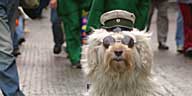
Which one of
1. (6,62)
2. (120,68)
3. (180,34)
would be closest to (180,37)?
(180,34)

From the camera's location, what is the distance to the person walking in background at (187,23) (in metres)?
10.2

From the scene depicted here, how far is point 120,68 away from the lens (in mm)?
4562

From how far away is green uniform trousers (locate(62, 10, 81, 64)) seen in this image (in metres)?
9.00

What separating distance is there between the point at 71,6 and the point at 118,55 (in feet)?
14.7

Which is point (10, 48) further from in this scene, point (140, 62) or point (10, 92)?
point (140, 62)

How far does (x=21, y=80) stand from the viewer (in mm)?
8258

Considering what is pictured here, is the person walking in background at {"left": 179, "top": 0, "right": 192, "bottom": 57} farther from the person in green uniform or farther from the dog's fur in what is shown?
the dog's fur

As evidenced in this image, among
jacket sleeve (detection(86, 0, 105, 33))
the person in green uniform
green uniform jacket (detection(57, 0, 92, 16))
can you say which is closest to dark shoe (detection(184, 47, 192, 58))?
the person in green uniform

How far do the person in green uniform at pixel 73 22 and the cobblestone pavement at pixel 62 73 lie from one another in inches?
11.0

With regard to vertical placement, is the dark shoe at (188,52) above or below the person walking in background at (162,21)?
below

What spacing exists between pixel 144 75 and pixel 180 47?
20.4 ft

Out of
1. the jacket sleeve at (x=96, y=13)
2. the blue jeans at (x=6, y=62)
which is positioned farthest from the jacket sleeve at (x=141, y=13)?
the blue jeans at (x=6, y=62)

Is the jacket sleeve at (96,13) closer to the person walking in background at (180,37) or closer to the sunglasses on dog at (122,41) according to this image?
the sunglasses on dog at (122,41)

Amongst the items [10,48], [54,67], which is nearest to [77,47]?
[54,67]
